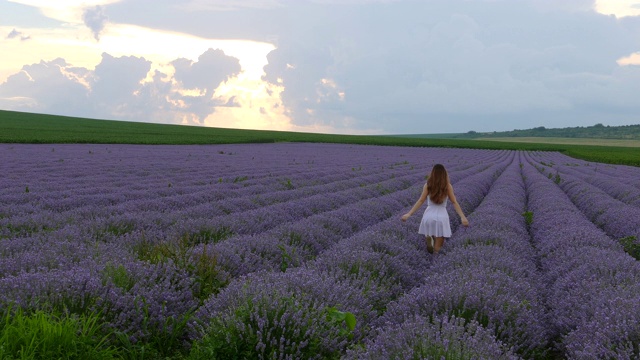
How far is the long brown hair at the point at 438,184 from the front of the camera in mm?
7969

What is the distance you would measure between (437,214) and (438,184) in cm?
49

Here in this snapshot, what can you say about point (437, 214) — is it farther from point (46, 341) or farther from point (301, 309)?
point (46, 341)

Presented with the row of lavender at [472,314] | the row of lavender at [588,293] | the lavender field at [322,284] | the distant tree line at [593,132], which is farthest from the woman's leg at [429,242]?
the distant tree line at [593,132]

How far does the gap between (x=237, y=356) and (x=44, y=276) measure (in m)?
1.95

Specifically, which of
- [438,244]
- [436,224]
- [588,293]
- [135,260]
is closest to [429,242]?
[438,244]

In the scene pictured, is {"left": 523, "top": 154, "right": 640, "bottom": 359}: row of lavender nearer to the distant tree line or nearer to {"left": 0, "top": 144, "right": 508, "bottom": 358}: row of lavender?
{"left": 0, "top": 144, "right": 508, "bottom": 358}: row of lavender

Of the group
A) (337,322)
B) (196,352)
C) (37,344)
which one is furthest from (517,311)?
(37,344)

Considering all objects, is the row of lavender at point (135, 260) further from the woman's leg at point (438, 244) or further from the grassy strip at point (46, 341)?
the woman's leg at point (438, 244)

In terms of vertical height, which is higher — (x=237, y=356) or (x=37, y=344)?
(x=37, y=344)

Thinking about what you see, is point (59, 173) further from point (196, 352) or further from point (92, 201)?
point (196, 352)

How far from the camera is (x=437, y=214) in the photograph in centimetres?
784

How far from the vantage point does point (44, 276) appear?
14.0 feet

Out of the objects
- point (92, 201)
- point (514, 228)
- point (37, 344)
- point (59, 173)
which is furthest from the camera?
point (59, 173)

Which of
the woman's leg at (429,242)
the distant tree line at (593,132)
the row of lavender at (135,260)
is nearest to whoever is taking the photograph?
the row of lavender at (135,260)
